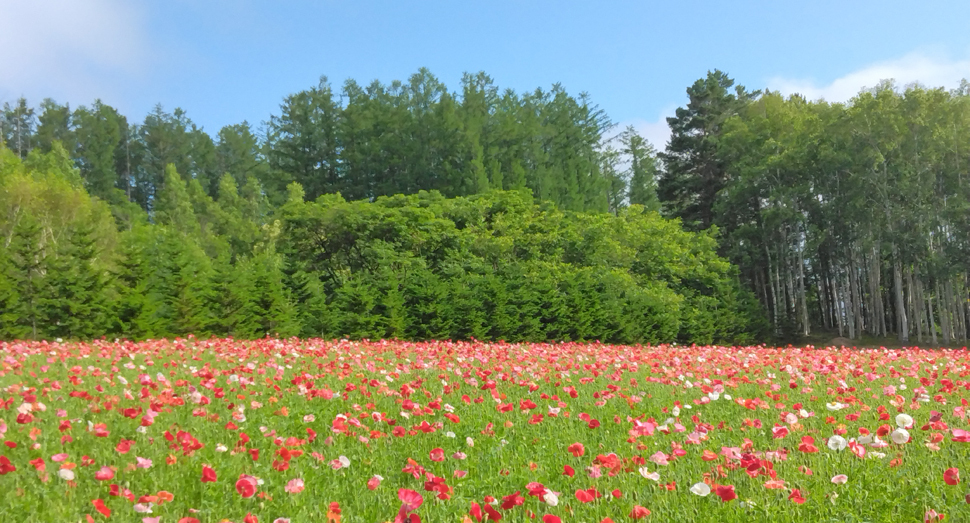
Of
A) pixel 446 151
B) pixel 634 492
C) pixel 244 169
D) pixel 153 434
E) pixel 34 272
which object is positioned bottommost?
pixel 634 492

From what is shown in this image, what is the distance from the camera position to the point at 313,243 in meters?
25.2

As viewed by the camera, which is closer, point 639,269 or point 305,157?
point 639,269

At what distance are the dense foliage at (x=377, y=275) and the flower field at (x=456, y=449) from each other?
9.62 metres

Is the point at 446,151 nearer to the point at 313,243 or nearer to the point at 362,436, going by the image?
the point at 313,243

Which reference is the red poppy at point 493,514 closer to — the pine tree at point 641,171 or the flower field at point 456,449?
the flower field at point 456,449

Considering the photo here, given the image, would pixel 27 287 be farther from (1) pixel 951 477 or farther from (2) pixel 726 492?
(1) pixel 951 477

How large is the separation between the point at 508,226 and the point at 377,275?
26.8 feet

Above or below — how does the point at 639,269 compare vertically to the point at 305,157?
below

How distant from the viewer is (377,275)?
72.2 feet

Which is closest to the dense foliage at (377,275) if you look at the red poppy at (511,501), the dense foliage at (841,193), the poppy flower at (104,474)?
the dense foliage at (841,193)

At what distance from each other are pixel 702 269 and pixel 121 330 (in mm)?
24744

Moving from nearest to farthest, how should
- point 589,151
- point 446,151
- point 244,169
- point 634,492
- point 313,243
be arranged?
point 634,492 → point 313,243 → point 446,151 → point 589,151 → point 244,169

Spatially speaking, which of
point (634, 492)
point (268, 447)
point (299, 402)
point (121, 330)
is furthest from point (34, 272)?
point (634, 492)

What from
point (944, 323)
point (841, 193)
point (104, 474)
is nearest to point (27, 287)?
point (104, 474)
